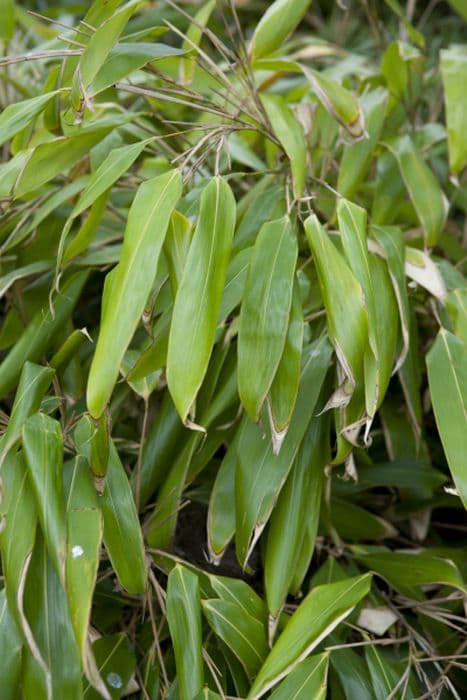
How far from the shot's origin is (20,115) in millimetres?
808

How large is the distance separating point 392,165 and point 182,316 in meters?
0.53

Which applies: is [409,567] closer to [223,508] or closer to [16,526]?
[223,508]

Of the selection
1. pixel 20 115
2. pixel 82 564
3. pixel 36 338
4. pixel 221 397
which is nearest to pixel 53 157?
pixel 20 115

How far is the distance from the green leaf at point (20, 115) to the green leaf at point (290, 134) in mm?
250

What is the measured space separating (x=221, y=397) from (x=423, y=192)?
1.26 ft

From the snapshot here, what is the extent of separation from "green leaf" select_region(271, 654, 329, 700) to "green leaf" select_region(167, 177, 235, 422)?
0.28 metres

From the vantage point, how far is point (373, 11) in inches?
55.2

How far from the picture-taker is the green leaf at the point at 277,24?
960 mm

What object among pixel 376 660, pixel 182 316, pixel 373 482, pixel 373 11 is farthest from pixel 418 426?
pixel 373 11

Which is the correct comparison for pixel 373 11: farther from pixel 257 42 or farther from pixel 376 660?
pixel 376 660

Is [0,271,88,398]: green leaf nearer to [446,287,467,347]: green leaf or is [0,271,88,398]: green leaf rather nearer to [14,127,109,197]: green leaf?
[14,127,109,197]: green leaf

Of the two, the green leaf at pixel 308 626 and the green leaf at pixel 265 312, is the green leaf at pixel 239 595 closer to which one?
the green leaf at pixel 308 626

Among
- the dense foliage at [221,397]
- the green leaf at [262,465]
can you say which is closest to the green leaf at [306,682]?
the dense foliage at [221,397]

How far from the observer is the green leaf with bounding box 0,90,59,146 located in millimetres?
798
